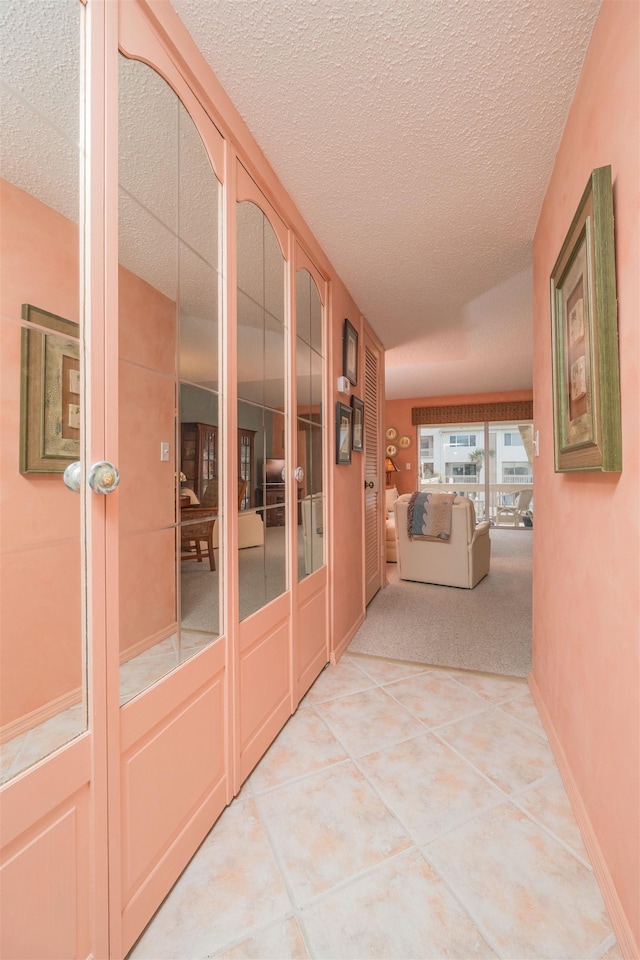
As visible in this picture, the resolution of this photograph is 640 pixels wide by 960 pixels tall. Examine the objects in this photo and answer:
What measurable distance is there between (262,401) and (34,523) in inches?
42.2

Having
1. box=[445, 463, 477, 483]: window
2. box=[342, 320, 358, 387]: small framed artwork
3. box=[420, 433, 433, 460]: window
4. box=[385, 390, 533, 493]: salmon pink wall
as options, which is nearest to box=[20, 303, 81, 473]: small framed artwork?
box=[342, 320, 358, 387]: small framed artwork

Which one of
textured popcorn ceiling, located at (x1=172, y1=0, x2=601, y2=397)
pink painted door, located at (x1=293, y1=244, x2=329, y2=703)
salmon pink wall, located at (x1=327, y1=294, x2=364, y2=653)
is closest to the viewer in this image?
textured popcorn ceiling, located at (x1=172, y1=0, x2=601, y2=397)

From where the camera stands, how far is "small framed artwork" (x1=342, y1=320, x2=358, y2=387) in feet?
9.18

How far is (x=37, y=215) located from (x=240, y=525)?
3.46 ft

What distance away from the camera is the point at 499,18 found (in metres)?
1.14

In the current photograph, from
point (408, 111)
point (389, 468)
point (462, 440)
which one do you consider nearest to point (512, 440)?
point (462, 440)

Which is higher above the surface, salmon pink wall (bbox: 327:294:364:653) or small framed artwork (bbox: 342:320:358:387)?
small framed artwork (bbox: 342:320:358:387)

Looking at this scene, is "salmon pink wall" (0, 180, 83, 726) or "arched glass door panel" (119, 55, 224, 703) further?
"arched glass door panel" (119, 55, 224, 703)

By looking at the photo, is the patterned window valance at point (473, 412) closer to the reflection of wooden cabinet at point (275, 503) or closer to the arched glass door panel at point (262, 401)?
the arched glass door panel at point (262, 401)

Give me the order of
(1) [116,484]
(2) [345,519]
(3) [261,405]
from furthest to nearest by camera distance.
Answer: (2) [345,519]
(3) [261,405]
(1) [116,484]

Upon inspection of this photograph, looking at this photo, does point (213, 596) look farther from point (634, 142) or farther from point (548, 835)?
point (634, 142)

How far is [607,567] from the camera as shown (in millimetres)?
1124

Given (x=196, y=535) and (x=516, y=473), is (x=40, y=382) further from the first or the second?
(x=516, y=473)

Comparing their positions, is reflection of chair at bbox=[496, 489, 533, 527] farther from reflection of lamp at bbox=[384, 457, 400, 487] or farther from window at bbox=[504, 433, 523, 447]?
reflection of lamp at bbox=[384, 457, 400, 487]
